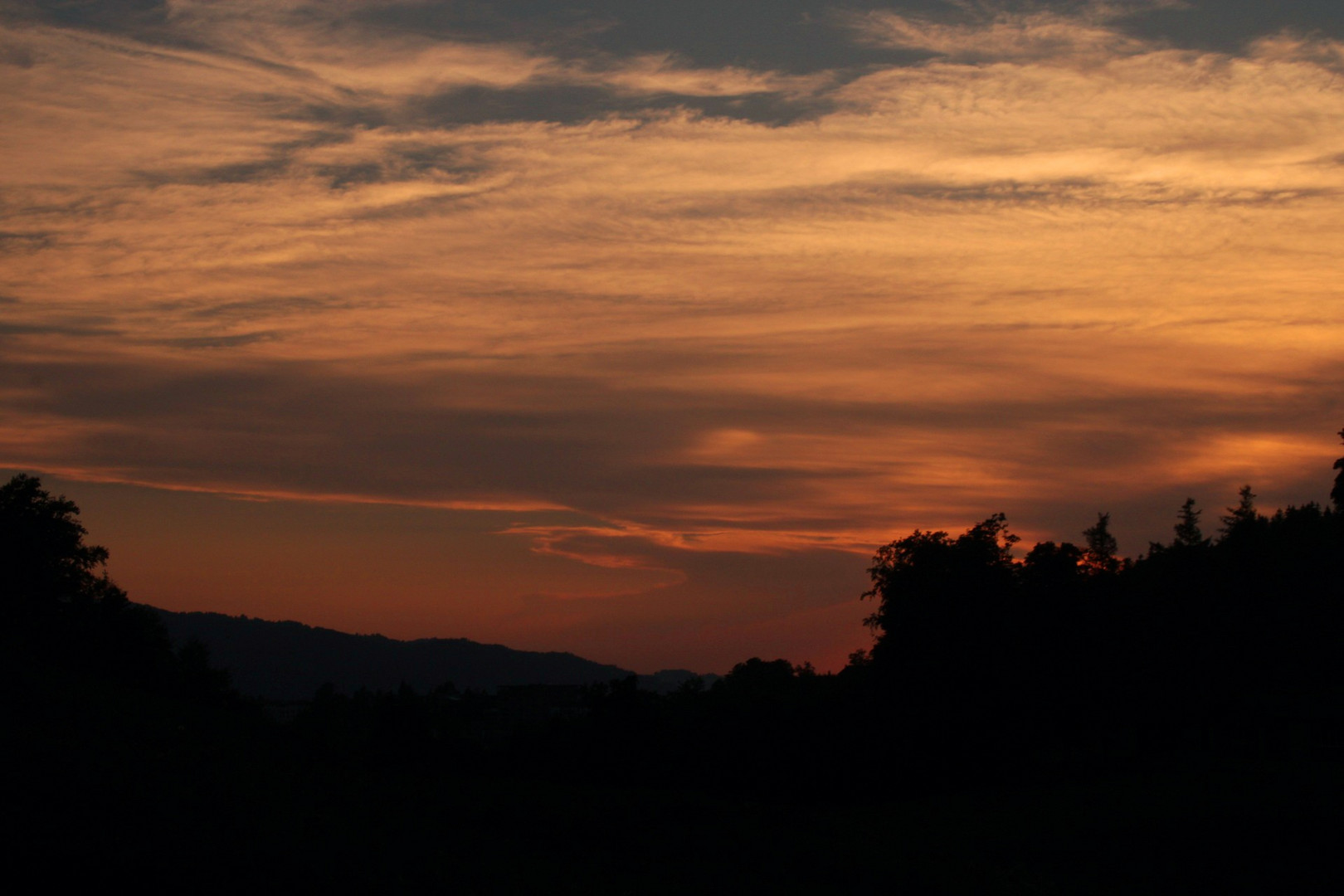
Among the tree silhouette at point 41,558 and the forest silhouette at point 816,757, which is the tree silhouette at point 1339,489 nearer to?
the forest silhouette at point 816,757

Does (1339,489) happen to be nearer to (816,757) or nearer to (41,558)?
(816,757)

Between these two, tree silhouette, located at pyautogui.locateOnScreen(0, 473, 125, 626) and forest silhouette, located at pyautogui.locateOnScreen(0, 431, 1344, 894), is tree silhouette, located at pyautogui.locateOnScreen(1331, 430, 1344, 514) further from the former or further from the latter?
tree silhouette, located at pyautogui.locateOnScreen(0, 473, 125, 626)

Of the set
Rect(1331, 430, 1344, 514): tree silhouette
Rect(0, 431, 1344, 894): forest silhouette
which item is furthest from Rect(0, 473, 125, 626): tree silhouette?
Rect(1331, 430, 1344, 514): tree silhouette

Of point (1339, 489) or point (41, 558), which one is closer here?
point (1339, 489)

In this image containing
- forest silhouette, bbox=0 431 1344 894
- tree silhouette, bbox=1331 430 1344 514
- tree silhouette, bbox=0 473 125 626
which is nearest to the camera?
forest silhouette, bbox=0 431 1344 894

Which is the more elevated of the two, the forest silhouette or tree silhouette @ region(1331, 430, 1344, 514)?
tree silhouette @ region(1331, 430, 1344, 514)

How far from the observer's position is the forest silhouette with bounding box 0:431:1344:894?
52.0 feet

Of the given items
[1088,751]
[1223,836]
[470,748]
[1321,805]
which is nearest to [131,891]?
[1223,836]

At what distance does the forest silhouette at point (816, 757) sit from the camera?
624 inches

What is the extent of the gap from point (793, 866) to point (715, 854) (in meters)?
1.43

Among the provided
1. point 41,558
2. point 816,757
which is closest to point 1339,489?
point 816,757

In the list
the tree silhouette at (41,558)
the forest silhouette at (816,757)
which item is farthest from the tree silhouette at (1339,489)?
the tree silhouette at (41,558)

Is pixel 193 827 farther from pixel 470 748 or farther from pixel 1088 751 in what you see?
pixel 1088 751

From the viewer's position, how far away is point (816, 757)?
5303 centimetres
